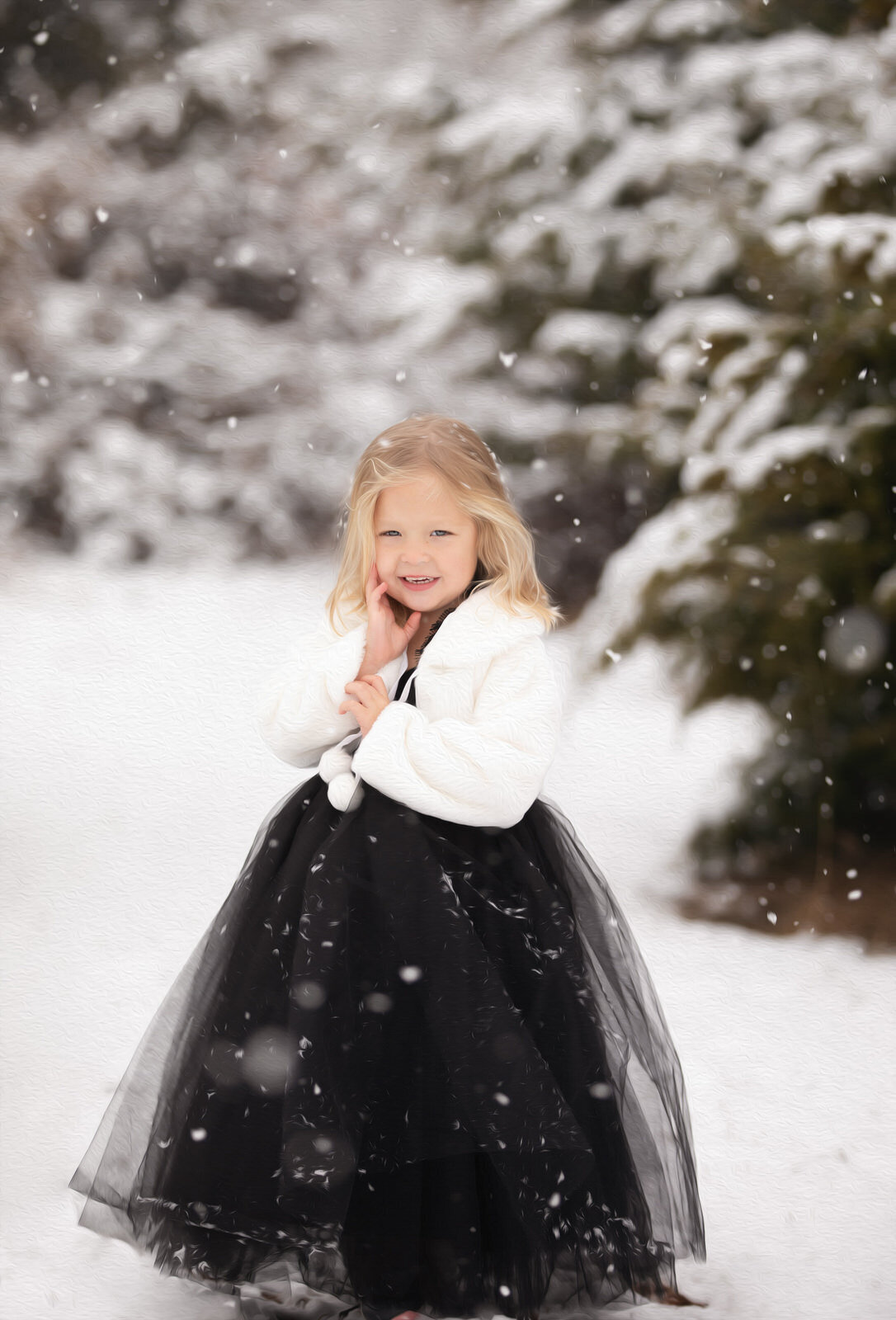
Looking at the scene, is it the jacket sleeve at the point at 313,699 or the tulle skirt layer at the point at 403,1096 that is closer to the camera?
the tulle skirt layer at the point at 403,1096

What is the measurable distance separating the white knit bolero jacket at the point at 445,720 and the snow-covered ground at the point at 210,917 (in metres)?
0.70

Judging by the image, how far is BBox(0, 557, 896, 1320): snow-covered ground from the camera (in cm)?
154

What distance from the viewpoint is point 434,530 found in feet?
4.58

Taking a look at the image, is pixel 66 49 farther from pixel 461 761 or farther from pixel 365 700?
pixel 461 761

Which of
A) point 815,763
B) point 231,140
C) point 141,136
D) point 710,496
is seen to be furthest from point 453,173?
point 815,763

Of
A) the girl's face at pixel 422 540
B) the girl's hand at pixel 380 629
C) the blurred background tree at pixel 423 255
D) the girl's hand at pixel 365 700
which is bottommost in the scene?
the girl's hand at pixel 365 700

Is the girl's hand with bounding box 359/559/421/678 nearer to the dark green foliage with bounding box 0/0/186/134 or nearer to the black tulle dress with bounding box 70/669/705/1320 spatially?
the black tulle dress with bounding box 70/669/705/1320

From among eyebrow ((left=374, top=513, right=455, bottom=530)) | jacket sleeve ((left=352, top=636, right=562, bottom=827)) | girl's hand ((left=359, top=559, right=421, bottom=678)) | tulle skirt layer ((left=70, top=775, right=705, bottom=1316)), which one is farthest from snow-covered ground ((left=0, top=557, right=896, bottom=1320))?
Answer: eyebrow ((left=374, top=513, right=455, bottom=530))

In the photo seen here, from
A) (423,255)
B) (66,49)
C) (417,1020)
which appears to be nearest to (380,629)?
(417,1020)

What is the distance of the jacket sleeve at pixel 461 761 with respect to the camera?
49.3 inches

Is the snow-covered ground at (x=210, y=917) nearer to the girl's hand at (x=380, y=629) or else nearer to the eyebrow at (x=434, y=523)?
the girl's hand at (x=380, y=629)

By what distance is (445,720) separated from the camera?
1.29 m

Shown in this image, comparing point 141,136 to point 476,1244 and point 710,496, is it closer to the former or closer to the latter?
point 710,496

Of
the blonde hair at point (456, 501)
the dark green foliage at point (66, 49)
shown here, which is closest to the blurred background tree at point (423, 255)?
the dark green foliage at point (66, 49)
